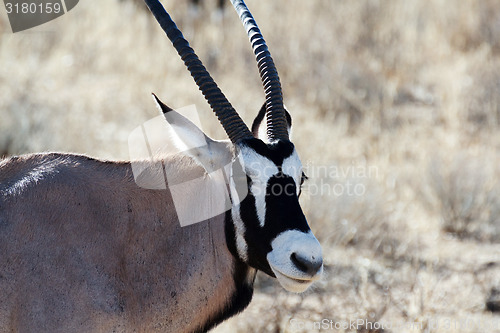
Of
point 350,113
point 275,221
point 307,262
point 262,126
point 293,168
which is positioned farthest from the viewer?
point 350,113

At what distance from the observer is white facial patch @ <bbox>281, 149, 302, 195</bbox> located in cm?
451

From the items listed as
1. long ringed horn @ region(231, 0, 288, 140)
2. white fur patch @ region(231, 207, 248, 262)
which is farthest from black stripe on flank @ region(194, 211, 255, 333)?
long ringed horn @ region(231, 0, 288, 140)

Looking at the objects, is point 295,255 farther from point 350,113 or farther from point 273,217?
point 350,113

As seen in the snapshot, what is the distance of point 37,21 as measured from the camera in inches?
564

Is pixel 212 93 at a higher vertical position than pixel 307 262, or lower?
higher

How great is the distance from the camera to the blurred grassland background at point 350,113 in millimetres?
7613

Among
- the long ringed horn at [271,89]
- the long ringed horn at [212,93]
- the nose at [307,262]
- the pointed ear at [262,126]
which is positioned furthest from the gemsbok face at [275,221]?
the pointed ear at [262,126]

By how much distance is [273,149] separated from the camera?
15.0ft

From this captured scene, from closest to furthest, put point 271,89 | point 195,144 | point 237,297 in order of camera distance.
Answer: point 195,144 < point 237,297 < point 271,89

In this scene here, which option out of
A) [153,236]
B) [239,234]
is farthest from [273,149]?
[153,236]

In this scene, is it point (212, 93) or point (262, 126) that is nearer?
point (212, 93)

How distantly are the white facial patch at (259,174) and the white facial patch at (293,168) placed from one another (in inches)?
2.7

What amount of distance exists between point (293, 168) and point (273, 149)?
170mm

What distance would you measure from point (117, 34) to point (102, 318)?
10862 mm
